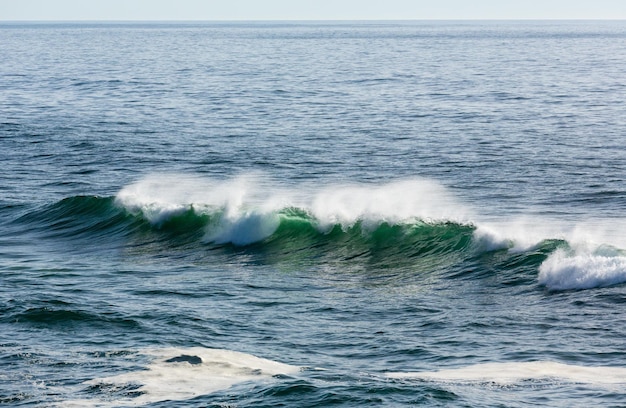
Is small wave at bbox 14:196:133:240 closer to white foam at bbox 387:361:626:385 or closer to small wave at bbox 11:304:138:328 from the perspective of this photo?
small wave at bbox 11:304:138:328

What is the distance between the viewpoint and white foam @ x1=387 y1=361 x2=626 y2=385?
14406 mm

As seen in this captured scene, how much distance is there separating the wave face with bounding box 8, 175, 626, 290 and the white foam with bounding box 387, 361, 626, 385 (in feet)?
16.3

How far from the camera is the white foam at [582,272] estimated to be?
65.1 feet

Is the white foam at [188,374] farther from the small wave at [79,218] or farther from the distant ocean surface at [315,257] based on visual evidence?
the small wave at [79,218]

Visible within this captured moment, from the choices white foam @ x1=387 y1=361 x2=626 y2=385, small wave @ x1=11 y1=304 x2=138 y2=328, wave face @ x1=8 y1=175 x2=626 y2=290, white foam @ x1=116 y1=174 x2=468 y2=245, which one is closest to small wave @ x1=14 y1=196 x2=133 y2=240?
wave face @ x1=8 y1=175 x2=626 y2=290

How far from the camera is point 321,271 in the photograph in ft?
74.3

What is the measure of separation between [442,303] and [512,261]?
131 inches

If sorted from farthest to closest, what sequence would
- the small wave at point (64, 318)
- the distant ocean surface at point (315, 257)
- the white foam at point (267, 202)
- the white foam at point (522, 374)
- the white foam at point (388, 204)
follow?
the white foam at point (388, 204) → the white foam at point (267, 202) → the small wave at point (64, 318) → the distant ocean surface at point (315, 257) → the white foam at point (522, 374)

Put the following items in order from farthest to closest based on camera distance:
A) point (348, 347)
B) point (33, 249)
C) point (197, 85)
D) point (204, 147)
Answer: point (197, 85) → point (204, 147) → point (33, 249) → point (348, 347)

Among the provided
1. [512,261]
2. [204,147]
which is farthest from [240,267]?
[204,147]

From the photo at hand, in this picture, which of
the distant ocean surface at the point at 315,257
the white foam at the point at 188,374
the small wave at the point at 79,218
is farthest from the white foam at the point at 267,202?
the white foam at the point at 188,374

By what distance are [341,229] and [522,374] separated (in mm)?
11603

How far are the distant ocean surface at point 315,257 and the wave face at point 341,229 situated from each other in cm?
9

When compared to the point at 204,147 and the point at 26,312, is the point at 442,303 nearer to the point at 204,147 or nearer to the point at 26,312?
the point at 26,312
